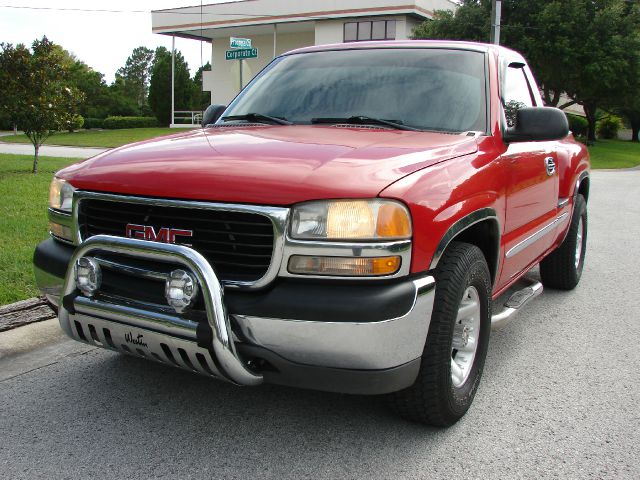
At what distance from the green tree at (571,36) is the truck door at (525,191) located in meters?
26.4

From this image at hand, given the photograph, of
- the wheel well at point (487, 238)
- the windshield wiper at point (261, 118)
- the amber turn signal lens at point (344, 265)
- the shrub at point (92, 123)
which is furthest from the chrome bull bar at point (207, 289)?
the shrub at point (92, 123)

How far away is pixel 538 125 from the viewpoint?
3549 millimetres

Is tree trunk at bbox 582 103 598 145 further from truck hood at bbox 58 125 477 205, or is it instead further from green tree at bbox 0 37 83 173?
truck hood at bbox 58 125 477 205

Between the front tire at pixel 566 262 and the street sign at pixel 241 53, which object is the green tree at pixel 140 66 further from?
the front tire at pixel 566 262

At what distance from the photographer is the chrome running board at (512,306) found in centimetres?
362

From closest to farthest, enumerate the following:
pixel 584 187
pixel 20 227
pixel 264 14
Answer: pixel 584 187 → pixel 20 227 → pixel 264 14

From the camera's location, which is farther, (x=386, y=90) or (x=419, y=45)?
(x=419, y=45)

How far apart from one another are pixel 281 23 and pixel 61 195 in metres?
38.8

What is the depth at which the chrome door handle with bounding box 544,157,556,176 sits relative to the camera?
14.2 ft

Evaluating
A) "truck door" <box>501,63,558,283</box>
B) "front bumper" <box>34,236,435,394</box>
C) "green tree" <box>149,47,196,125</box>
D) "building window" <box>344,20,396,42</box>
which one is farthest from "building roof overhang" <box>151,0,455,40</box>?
"front bumper" <box>34,236,435,394</box>

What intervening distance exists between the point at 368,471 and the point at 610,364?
1.97 meters

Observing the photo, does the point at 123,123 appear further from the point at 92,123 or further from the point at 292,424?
the point at 292,424

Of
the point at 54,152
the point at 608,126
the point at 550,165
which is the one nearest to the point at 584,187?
the point at 550,165

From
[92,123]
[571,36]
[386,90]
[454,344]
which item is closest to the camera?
[454,344]
